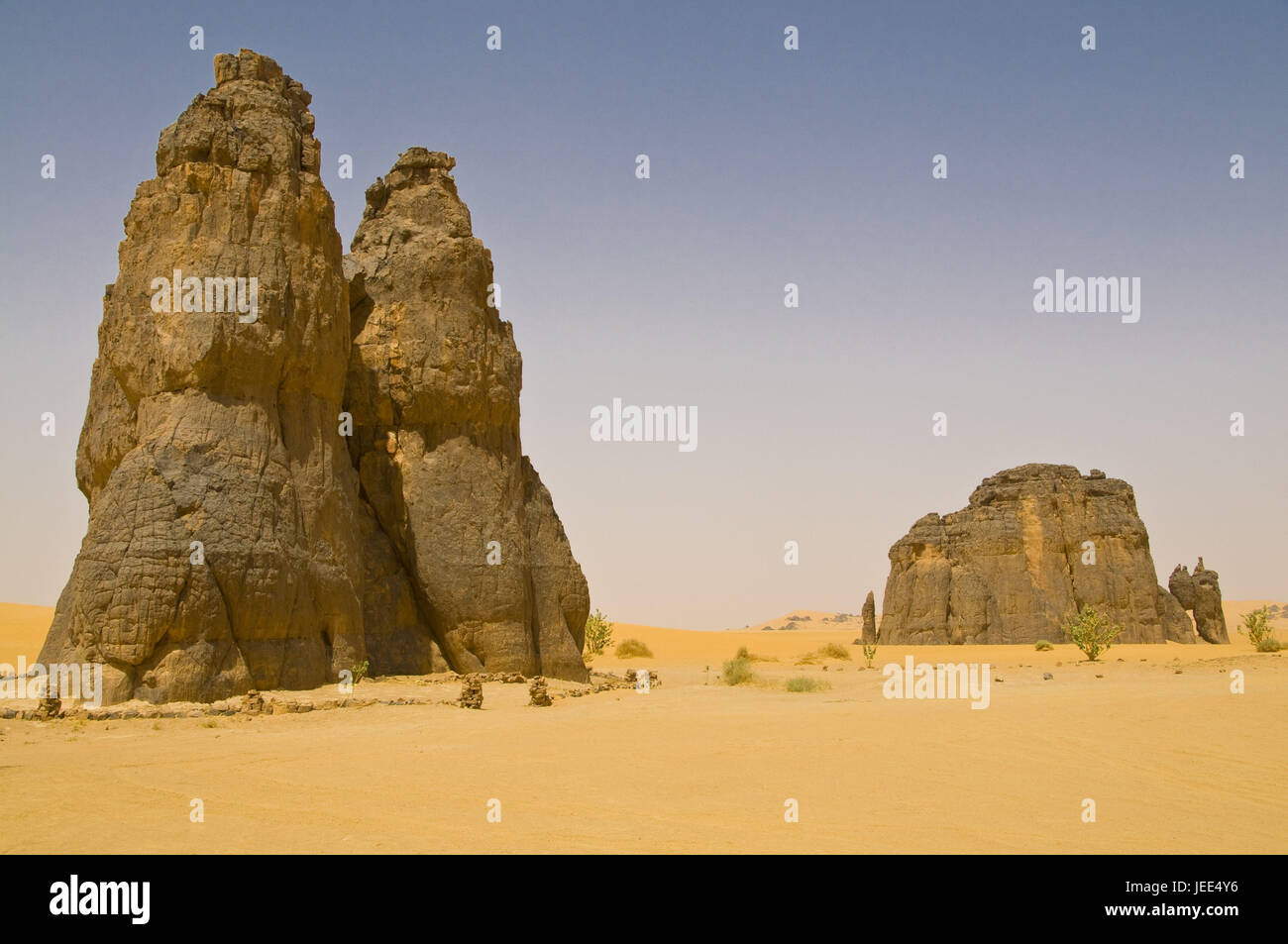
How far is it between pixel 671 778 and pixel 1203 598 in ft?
151

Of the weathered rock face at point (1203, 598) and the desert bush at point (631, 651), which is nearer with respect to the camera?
the desert bush at point (631, 651)

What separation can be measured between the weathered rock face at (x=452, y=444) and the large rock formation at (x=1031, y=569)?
25460mm

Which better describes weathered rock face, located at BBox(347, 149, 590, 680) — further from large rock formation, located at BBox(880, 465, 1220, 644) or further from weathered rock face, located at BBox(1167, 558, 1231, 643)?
weathered rock face, located at BBox(1167, 558, 1231, 643)

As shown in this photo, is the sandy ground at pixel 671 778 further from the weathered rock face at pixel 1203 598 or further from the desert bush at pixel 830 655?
the weathered rock face at pixel 1203 598

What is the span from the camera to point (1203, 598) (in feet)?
155

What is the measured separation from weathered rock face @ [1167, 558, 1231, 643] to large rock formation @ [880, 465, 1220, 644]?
2.52 m

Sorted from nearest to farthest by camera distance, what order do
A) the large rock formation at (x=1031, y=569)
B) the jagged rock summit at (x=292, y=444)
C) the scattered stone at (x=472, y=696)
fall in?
the jagged rock summit at (x=292, y=444) → the scattered stone at (x=472, y=696) → the large rock formation at (x=1031, y=569)

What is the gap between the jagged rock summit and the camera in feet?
45.4

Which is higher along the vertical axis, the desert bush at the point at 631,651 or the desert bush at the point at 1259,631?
the desert bush at the point at 1259,631

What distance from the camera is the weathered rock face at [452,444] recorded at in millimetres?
18781

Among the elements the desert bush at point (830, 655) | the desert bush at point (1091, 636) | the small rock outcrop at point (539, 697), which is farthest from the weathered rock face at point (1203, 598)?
the small rock outcrop at point (539, 697)

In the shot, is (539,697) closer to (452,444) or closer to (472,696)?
(472,696)

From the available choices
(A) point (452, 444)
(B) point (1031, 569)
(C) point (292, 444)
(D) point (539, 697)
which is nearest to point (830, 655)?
(B) point (1031, 569)

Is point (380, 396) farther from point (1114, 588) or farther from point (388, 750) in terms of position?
point (1114, 588)
